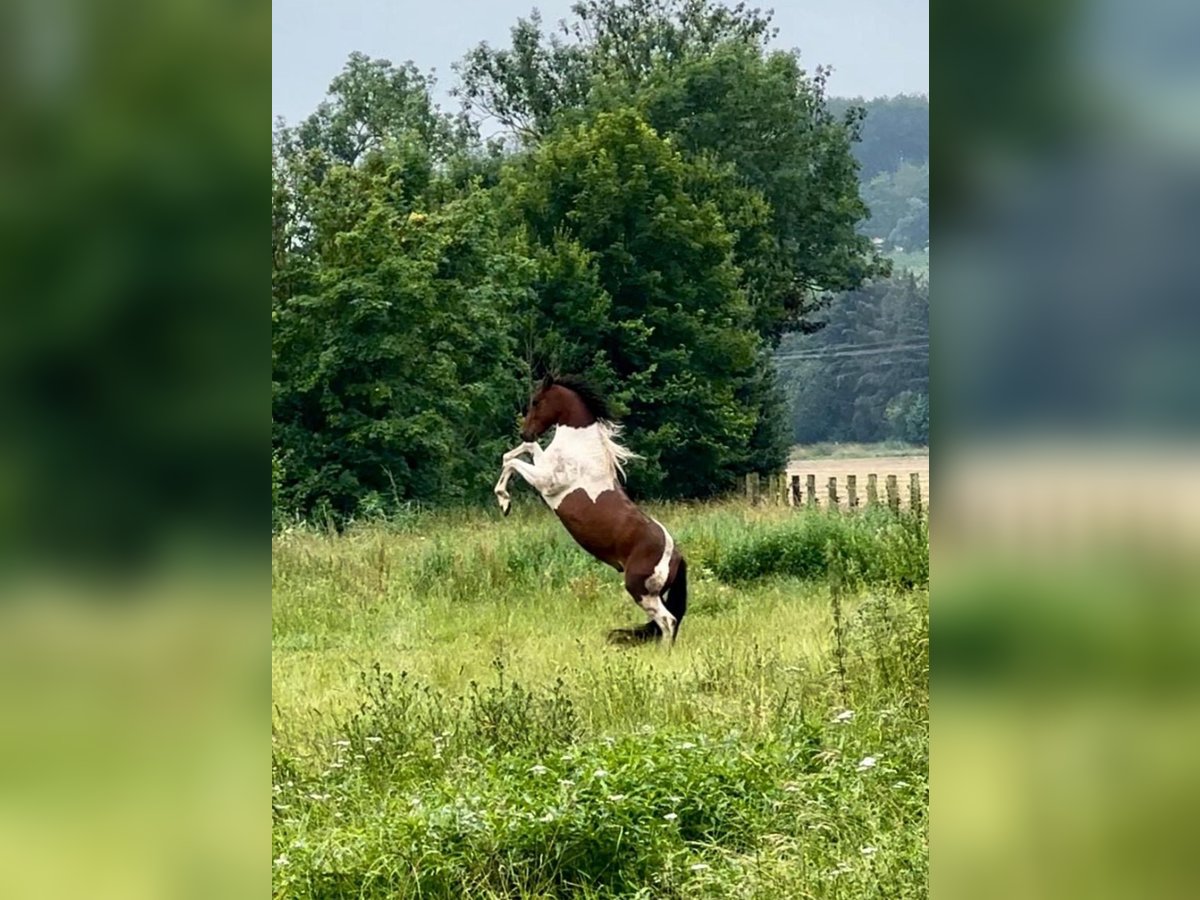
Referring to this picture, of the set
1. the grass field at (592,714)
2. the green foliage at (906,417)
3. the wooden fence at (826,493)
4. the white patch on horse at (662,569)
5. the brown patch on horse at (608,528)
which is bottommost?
the grass field at (592,714)

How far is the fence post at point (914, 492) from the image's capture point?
444 centimetres

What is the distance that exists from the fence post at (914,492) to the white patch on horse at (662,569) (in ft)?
2.76

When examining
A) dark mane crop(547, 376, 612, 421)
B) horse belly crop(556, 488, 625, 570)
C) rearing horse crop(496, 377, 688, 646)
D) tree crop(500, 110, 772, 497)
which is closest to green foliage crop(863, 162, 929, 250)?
tree crop(500, 110, 772, 497)

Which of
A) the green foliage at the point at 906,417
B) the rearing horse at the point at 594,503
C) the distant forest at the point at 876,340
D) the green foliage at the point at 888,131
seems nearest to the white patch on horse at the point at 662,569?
the rearing horse at the point at 594,503

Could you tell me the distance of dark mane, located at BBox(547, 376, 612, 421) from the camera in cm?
449

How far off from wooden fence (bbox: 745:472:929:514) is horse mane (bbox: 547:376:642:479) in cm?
46

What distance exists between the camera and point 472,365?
4.58 meters

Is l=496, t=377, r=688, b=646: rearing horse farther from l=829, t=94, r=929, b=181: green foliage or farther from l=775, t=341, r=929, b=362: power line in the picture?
l=829, t=94, r=929, b=181: green foliage

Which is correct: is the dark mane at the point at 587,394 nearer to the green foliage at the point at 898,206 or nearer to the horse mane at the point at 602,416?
the horse mane at the point at 602,416

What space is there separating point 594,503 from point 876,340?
3.70 feet
